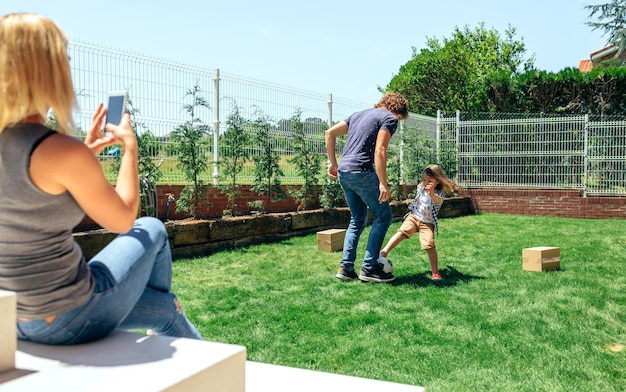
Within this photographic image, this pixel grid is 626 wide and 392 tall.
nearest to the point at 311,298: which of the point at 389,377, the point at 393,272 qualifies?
the point at 393,272

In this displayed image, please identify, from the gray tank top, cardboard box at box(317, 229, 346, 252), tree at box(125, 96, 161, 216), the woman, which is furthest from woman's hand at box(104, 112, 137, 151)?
cardboard box at box(317, 229, 346, 252)

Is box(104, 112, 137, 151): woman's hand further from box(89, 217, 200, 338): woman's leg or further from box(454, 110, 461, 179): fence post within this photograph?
box(454, 110, 461, 179): fence post

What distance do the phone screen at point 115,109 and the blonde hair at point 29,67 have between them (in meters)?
0.71

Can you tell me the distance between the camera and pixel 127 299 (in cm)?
220

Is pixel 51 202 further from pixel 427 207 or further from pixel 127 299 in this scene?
pixel 427 207

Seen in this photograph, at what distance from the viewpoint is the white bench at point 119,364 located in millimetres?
1748

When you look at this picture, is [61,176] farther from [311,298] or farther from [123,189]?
[311,298]

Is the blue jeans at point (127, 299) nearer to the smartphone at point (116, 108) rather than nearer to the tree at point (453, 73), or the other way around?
the smartphone at point (116, 108)

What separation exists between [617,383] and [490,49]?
151 ft

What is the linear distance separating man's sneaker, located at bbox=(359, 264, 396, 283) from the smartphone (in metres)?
3.77

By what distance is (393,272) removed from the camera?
6402 millimetres

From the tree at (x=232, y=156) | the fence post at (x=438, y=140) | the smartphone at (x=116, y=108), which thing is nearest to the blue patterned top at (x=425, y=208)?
the tree at (x=232, y=156)

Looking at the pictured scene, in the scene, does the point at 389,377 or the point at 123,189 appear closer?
the point at 123,189

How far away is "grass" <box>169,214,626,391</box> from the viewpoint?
3408mm
